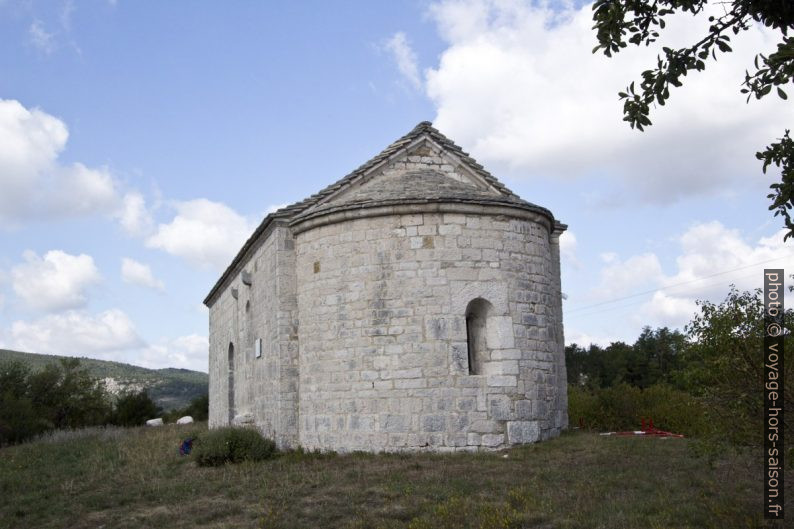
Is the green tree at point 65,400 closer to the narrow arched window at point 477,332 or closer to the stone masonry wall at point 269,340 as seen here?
the stone masonry wall at point 269,340

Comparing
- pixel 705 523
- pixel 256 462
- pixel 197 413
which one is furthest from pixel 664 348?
pixel 705 523

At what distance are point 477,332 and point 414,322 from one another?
3.78ft

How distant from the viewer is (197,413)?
32844mm

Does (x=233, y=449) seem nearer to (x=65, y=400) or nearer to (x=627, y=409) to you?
(x=627, y=409)

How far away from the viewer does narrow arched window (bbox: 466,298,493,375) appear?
1197cm

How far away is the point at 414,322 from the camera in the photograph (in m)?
11.7

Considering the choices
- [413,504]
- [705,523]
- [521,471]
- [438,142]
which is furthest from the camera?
[438,142]

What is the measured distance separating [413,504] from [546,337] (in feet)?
17.3

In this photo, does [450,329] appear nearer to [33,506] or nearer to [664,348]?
[33,506]

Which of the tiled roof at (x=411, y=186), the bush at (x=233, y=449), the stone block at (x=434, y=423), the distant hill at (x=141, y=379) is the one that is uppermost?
the tiled roof at (x=411, y=186)

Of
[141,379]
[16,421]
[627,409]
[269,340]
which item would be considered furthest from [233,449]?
[141,379]

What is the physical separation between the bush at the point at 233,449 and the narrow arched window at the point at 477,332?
3693 millimetres

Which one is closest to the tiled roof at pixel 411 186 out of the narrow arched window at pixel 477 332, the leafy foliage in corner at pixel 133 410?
the narrow arched window at pixel 477 332

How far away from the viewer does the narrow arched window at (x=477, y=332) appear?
1197cm
